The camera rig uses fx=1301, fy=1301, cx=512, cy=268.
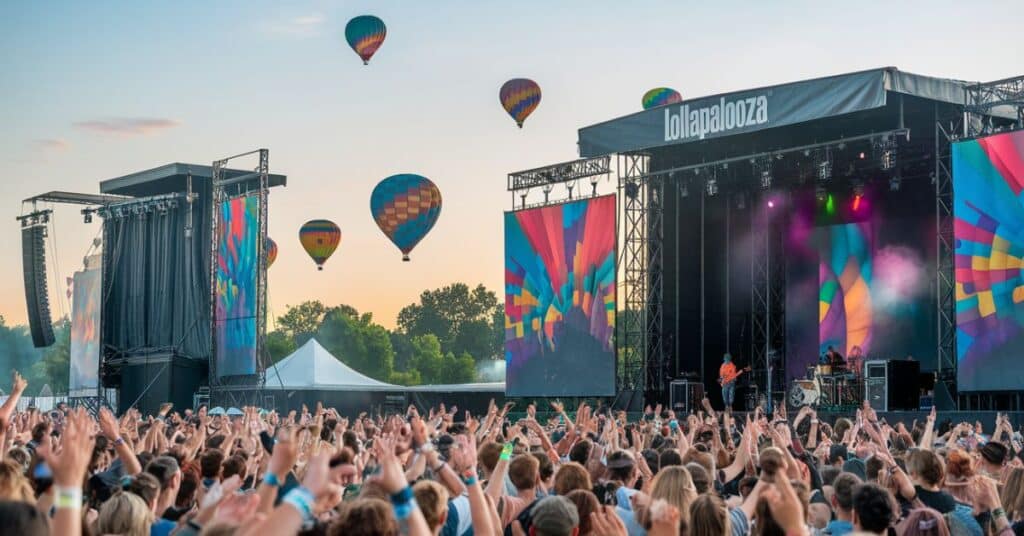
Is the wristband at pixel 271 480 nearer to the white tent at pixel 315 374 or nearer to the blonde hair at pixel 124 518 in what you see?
the blonde hair at pixel 124 518

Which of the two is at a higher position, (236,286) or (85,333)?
(236,286)

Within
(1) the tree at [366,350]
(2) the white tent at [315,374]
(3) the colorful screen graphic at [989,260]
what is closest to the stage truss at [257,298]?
(2) the white tent at [315,374]

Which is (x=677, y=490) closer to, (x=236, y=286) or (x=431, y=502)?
(x=431, y=502)

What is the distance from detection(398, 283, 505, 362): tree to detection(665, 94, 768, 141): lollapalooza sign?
83.6 m

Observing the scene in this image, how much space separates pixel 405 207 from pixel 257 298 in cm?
436

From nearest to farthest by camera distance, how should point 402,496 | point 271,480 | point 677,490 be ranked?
point 271,480, point 402,496, point 677,490

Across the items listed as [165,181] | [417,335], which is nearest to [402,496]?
[165,181]

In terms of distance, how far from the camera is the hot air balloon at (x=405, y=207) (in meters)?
31.2

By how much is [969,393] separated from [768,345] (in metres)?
6.16

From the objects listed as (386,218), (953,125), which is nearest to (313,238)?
(386,218)

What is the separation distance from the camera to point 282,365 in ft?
128

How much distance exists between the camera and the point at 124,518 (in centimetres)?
502

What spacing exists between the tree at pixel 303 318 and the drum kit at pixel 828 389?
316ft

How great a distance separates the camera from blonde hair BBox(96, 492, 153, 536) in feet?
16.4
